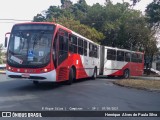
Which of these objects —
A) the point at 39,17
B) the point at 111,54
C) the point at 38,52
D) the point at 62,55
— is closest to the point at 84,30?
the point at 111,54

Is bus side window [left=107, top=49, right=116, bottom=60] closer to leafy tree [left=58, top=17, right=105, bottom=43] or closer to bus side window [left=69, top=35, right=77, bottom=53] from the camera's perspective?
bus side window [left=69, top=35, right=77, bottom=53]

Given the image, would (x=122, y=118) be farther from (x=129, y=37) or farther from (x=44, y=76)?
(x=129, y=37)

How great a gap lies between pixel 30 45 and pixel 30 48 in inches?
6.0

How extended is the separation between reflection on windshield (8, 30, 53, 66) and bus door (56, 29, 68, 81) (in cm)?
78

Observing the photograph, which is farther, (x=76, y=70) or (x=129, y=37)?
Result: (x=129, y=37)

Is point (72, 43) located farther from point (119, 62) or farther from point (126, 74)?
point (126, 74)

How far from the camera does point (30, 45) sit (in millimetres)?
14820

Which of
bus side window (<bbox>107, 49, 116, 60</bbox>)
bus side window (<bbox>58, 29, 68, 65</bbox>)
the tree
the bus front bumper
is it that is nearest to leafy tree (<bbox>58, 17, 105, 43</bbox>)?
bus side window (<bbox>107, 49, 116, 60</bbox>)

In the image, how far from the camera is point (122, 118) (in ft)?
27.3

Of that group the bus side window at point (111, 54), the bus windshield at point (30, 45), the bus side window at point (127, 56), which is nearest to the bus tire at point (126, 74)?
the bus side window at point (127, 56)

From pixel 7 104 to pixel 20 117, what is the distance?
2332mm

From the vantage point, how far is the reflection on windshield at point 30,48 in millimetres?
14602

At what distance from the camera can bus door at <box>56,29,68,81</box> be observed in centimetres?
1544

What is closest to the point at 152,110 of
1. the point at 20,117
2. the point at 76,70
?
the point at 20,117
